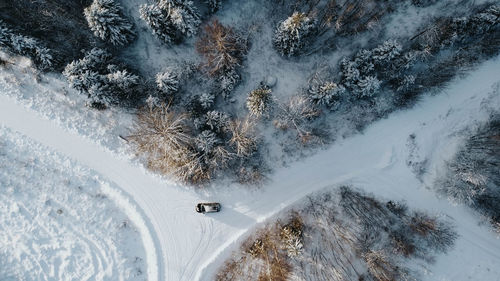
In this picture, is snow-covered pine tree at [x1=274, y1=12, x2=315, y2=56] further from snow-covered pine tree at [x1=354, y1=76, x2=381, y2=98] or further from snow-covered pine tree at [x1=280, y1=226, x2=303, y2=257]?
snow-covered pine tree at [x1=280, y1=226, x2=303, y2=257]

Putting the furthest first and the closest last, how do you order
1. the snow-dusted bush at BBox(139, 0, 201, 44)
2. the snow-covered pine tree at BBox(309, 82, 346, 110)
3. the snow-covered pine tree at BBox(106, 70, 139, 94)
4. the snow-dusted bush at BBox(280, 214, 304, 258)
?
the snow-dusted bush at BBox(280, 214, 304, 258), the snow-covered pine tree at BBox(106, 70, 139, 94), the snow-covered pine tree at BBox(309, 82, 346, 110), the snow-dusted bush at BBox(139, 0, 201, 44)

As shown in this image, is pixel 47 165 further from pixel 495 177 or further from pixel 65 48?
pixel 495 177

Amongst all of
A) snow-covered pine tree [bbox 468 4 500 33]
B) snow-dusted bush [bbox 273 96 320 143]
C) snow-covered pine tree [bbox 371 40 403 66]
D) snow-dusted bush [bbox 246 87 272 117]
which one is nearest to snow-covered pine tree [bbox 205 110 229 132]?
snow-dusted bush [bbox 246 87 272 117]

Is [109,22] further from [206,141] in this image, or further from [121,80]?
[206,141]

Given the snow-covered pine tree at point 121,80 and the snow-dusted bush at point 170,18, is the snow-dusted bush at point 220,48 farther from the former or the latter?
the snow-covered pine tree at point 121,80

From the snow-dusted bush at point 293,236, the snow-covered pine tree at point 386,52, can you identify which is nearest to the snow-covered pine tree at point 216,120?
the snow-dusted bush at point 293,236

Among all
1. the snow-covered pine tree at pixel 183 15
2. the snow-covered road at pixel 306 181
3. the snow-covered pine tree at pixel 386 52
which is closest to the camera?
the snow-covered pine tree at pixel 183 15

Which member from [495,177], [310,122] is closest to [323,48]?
[310,122]
